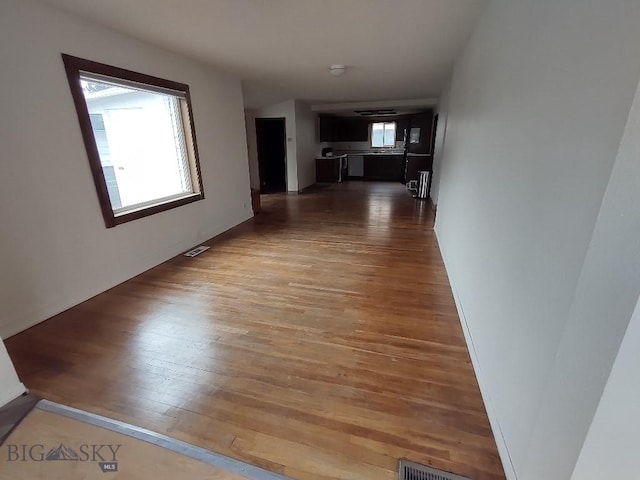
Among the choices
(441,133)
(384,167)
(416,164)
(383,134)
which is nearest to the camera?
(441,133)

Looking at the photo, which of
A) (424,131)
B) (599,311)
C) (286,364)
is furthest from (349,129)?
(599,311)

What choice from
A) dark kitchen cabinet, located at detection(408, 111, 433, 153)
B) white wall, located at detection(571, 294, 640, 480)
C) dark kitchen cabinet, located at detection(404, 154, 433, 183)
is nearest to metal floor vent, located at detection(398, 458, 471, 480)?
white wall, located at detection(571, 294, 640, 480)

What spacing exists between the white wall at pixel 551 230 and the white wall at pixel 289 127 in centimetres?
589

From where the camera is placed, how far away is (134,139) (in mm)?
3229

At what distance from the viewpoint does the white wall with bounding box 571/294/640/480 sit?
609 mm

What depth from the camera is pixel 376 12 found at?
234 cm

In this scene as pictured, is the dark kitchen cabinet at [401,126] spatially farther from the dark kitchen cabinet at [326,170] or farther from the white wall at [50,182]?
the white wall at [50,182]

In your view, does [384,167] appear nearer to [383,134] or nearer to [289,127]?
[383,134]

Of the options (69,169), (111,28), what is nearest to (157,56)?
(111,28)

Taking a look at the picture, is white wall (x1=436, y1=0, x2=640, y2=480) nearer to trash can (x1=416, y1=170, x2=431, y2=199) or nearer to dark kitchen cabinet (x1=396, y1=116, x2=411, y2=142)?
trash can (x1=416, y1=170, x2=431, y2=199)

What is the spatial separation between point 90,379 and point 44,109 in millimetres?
2025

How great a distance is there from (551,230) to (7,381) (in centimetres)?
259

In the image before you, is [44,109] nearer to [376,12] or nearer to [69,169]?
[69,169]

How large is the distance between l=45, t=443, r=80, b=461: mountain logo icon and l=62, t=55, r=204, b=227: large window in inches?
77.8
